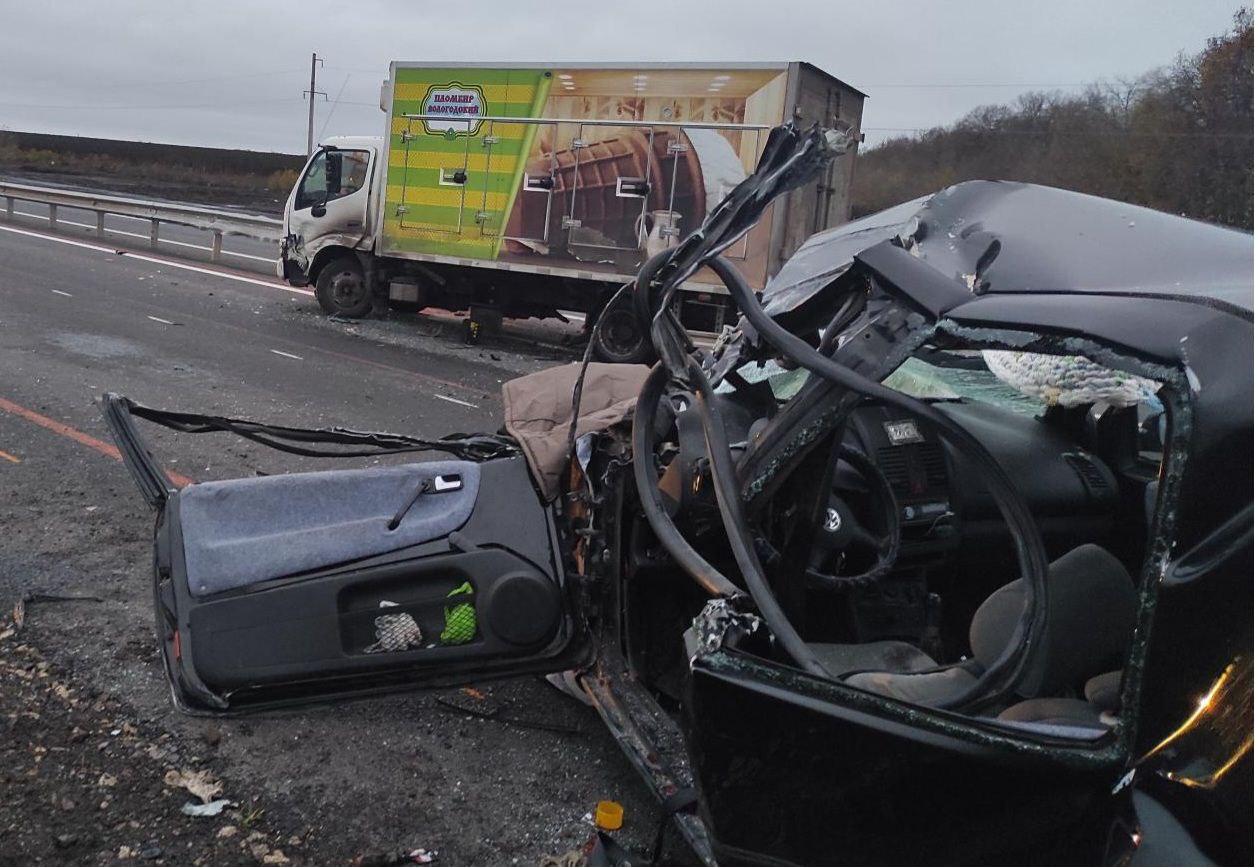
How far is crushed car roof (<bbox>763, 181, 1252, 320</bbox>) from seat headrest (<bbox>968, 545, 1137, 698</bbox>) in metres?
0.66

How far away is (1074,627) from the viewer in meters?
2.38

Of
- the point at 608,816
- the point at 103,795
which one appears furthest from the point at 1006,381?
the point at 103,795

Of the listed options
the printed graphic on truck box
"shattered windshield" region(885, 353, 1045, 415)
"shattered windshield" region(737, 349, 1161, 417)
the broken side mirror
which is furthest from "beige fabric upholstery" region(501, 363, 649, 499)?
the broken side mirror

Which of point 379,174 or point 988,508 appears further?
point 379,174

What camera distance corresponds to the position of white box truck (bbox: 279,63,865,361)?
36.6 ft

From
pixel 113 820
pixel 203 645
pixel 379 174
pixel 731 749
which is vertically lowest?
pixel 113 820

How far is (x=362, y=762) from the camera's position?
3.13m

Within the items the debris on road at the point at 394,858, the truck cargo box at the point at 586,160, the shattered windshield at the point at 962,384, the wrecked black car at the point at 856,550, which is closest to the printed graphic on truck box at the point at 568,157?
the truck cargo box at the point at 586,160

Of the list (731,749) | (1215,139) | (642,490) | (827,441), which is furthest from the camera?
(1215,139)

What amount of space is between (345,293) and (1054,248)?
40.4ft

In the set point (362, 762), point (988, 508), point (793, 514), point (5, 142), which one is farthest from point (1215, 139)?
point (5, 142)

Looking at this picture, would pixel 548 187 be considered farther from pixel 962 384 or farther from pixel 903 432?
pixel 903 432

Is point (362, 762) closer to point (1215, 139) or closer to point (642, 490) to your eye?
point (642, 490)

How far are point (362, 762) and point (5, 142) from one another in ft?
151
